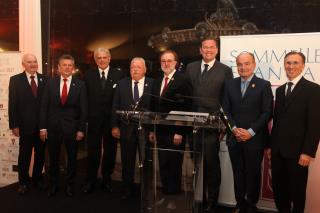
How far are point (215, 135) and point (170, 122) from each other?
68 centimetres

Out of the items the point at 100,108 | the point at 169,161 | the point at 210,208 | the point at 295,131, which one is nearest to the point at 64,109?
the point at 100,108

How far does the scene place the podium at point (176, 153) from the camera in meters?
2.59

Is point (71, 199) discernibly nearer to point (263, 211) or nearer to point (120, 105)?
point (120, 105)

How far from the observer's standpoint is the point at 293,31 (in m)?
3.82

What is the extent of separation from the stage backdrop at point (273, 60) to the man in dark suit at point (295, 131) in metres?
0.49

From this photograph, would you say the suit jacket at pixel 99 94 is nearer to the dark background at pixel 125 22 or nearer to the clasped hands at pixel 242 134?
the dark background at pixel 125 22

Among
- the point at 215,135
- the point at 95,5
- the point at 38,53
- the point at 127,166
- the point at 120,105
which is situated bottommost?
the point at 127,166

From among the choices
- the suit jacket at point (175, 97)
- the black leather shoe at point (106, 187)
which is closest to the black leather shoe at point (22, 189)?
the black leather shoe at point (106, 187)

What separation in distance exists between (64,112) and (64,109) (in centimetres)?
4

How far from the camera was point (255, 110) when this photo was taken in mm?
3078

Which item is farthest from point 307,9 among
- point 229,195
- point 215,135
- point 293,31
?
point 229,195

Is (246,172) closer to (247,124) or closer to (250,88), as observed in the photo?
(247,124)

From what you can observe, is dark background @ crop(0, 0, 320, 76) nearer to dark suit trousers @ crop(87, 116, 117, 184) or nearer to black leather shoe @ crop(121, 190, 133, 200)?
dark suit trousers @ crop(87, 116, 117, 184)

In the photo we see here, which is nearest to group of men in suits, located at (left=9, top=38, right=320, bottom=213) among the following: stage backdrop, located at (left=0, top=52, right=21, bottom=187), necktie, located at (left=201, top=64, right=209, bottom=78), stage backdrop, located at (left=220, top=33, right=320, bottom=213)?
necktie, located at (left=201, top=64, right=209, bottom=78)
